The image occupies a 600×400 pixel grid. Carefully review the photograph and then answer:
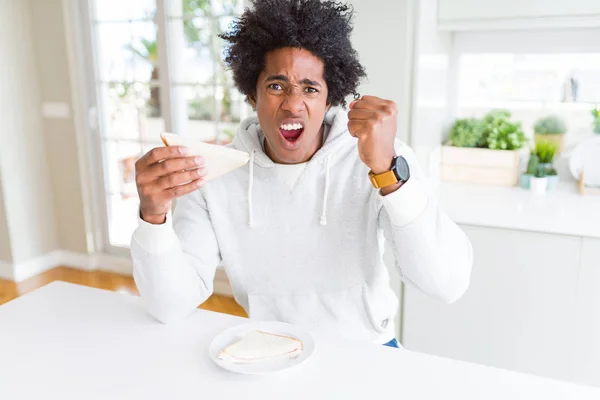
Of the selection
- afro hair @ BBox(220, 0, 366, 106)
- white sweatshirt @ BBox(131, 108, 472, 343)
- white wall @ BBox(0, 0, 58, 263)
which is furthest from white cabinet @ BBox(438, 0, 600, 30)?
white wall @ BBox(0, 0, 58, 263)

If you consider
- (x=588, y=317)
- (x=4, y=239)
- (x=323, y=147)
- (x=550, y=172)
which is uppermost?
(x=323, y=147)

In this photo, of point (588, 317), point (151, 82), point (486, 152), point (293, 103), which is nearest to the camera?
point (293, 103)

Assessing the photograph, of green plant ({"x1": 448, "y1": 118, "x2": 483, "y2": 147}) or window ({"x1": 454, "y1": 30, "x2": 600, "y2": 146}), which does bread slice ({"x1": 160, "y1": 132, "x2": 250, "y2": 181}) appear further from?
window ({"x1": 454, "y1": 30, "x2": 600, "y2": 146})

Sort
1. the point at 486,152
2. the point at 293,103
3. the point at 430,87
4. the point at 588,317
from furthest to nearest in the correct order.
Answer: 1. the point at 486,152
2. the point at 430,87
3. the point at 588,317
4. the point at 293,103

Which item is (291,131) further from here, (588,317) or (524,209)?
(588,317)

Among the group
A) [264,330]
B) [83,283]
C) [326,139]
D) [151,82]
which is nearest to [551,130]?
[326,139]

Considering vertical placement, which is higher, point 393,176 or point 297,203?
point 393,176

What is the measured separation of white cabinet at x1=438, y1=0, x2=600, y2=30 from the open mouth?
1157 millimetres

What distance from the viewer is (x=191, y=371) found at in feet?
3.23

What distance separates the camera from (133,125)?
137 inches

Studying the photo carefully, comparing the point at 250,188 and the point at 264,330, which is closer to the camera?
the point at 264,330

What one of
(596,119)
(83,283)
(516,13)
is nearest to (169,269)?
(516,13)

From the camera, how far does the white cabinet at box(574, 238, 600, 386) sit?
6.05 ft

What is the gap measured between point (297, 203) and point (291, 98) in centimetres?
25
